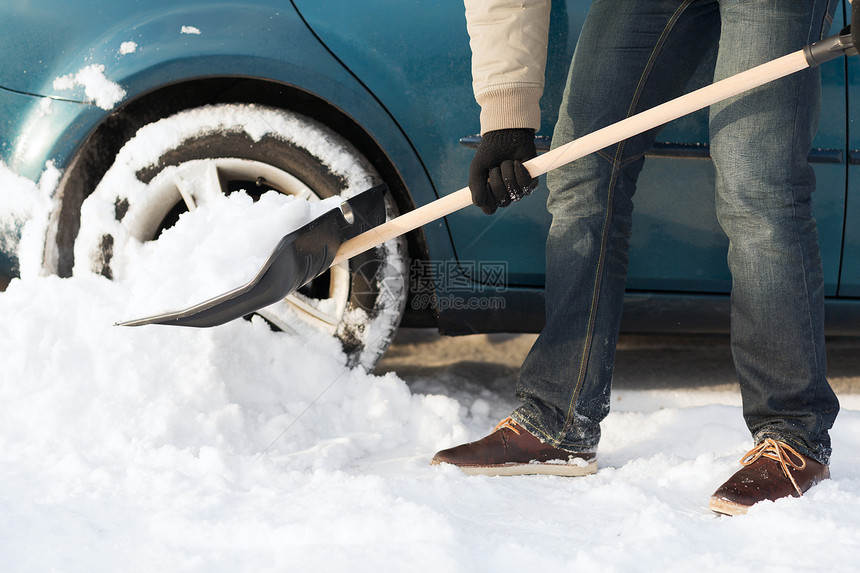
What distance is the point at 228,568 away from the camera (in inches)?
44.1

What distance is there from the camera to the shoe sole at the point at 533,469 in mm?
1577

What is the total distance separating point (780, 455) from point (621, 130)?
732 millimetres

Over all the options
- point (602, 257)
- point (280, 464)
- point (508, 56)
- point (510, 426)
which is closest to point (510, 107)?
point (508, 56)

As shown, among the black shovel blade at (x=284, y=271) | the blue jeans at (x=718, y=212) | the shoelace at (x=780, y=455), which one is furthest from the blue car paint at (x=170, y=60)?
the shoelace at (x=780, y=455)

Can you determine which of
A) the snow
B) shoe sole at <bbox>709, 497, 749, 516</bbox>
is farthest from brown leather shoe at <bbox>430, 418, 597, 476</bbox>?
the snow

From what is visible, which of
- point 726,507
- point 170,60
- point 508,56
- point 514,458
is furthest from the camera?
point 170,60

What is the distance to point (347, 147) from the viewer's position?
1.83m

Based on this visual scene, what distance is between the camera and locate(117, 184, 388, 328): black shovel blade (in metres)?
1.45

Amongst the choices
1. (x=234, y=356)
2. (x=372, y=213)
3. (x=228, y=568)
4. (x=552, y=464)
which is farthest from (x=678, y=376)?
(x=228, y=568)

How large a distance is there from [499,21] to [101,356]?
1.21 meters

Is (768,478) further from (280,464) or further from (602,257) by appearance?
(280,464)

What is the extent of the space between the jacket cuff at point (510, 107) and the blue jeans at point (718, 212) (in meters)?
0.12

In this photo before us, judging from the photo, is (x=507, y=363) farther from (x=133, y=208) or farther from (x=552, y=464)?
(x=133, y=208)

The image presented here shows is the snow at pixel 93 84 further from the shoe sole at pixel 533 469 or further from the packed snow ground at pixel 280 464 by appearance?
the shoe sole at pixel 533 469
